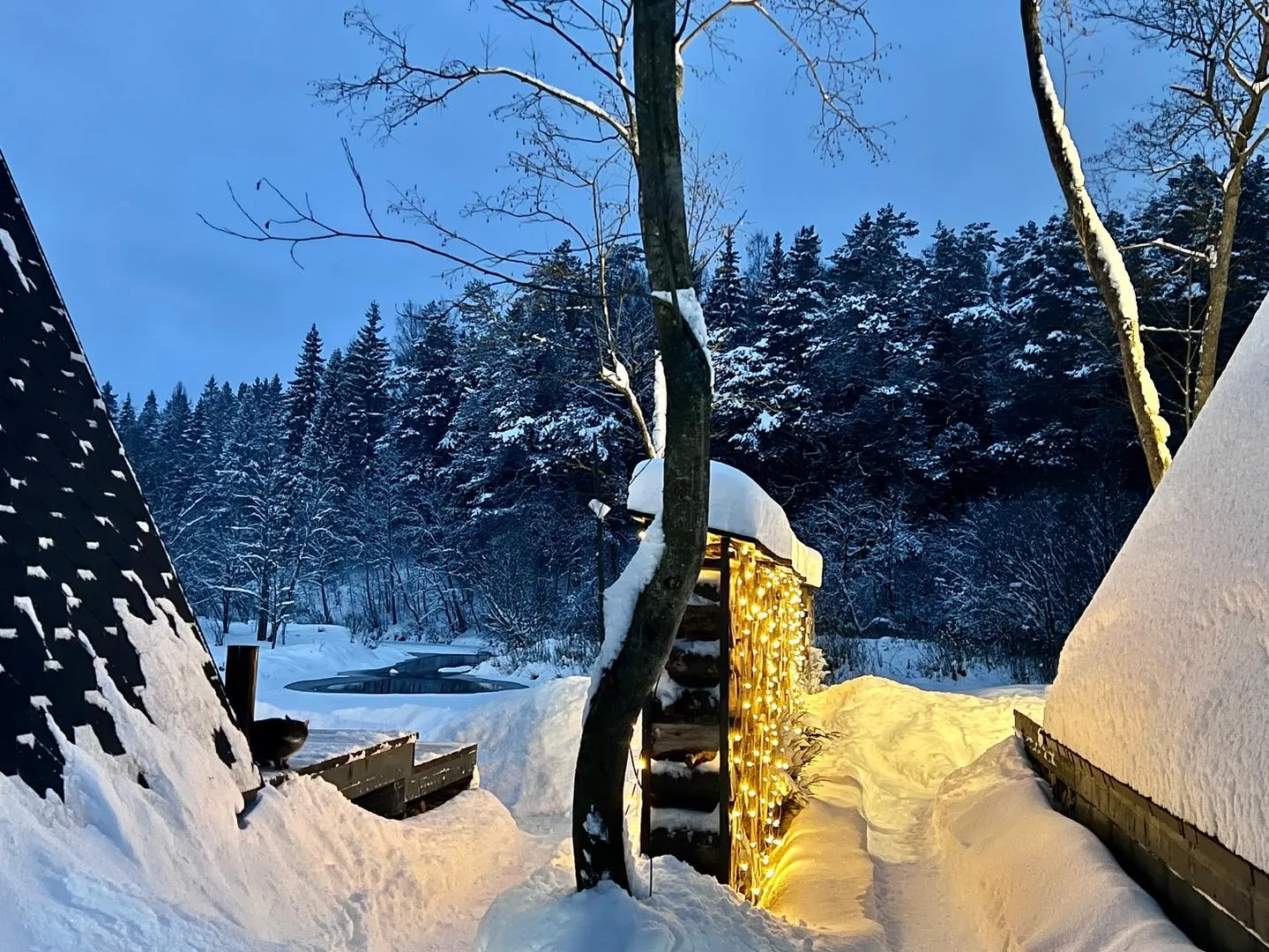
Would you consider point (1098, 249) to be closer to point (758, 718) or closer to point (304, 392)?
point (758, 718)

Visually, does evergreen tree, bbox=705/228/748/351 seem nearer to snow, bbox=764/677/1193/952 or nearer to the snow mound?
snow, bbox=764/677/1193/952

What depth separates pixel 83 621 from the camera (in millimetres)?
2629

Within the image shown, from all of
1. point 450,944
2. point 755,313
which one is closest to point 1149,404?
point 450,944

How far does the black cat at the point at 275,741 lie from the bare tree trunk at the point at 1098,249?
667cm

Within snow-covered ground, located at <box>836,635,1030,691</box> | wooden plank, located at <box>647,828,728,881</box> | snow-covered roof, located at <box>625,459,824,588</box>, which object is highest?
snow-covered roof, located at <box>625,459,824,588</box>

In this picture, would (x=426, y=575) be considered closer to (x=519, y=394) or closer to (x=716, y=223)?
(x=519, y=394)

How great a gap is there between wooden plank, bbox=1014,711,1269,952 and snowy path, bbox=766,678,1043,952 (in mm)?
867

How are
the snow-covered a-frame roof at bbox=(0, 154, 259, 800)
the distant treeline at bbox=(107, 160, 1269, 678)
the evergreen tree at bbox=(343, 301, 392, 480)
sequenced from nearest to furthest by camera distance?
the snow-covered a-frame roof at bbox=(0, 154, 259, 800) < the distant treeline at bbox=(107, 160, 1269, 678) < the evergreen tree at bbox=(343, 301, 392, 480)

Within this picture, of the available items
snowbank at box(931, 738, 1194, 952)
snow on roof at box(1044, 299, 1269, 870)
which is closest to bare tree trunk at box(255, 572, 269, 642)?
snowbank at box(931, 738, 1194, 952)

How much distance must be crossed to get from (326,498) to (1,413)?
26013 mm

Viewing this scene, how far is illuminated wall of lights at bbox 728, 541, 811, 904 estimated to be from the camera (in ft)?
13.5

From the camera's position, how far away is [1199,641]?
2436 millimetres

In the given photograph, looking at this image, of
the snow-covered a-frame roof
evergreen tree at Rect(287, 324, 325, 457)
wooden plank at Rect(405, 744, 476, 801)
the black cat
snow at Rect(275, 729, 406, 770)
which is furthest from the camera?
evergreen tree at Rect(287, 324, 325, 457)

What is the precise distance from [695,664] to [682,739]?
35cm
